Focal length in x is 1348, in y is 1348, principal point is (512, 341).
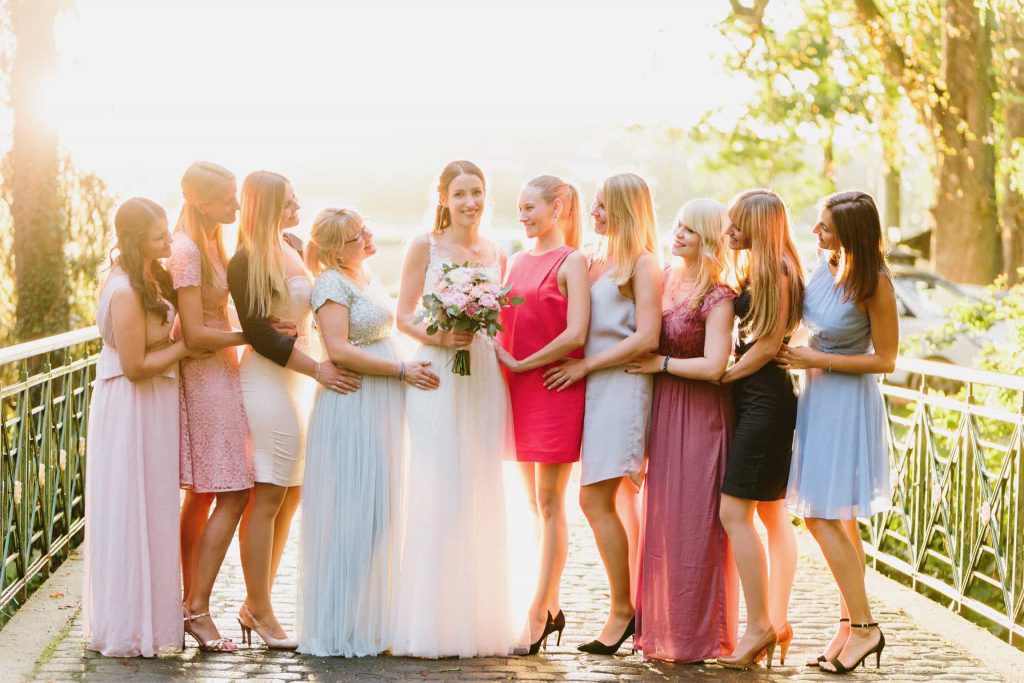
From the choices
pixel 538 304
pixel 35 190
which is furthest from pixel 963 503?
pixel 35 190

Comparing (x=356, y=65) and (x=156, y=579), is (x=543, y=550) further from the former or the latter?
(x=356, y=65)

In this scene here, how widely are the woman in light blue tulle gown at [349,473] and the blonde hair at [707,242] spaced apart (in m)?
1.36

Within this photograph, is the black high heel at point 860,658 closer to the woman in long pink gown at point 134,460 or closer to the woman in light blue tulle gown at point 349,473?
the woman in light blue tulle gown at point 349,473

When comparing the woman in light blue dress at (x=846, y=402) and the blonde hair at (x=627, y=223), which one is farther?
the blonde hair at (x=627, y=223)

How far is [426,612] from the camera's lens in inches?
249

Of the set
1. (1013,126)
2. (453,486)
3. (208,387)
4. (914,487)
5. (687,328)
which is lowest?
(914,487)

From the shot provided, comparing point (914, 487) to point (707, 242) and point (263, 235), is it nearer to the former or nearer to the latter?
point (707, 242)

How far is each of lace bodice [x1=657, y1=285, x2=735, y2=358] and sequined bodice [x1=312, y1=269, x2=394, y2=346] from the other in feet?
4.49

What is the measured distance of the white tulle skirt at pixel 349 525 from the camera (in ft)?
20.9

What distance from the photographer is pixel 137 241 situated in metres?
6.08

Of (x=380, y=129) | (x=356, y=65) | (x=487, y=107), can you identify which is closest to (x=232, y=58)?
(x=356, y=65)

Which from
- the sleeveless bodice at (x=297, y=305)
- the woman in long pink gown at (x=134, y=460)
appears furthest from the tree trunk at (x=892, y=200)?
the woman in long pink gown at (x=134, y=460)

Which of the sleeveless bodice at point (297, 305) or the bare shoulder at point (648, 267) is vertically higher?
the bare shoulder at point (648, 267)

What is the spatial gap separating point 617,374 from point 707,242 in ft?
2.50
